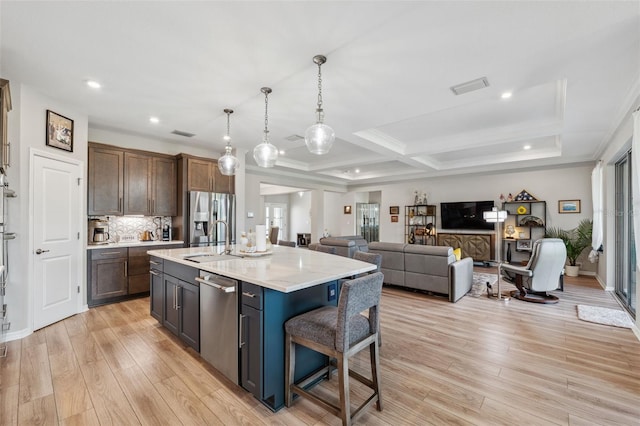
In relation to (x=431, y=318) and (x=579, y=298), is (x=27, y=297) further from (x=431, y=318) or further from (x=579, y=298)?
(x=579, y=298)

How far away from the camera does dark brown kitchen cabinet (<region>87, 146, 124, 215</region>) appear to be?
13.8 feet

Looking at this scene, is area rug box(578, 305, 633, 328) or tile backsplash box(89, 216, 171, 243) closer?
area rug box(578, 305, 633, 328)

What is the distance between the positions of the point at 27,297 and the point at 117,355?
149 centimetres

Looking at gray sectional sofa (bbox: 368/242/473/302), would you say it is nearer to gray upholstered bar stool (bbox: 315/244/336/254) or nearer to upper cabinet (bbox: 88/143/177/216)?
gray upholstered bar stool (bbox: 315/244/336/254)

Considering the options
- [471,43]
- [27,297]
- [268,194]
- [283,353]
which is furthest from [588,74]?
[268,194]

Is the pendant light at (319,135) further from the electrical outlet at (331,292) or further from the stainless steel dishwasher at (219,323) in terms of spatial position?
the stainless steel dishwasher at (219,323)

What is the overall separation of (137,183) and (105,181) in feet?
1.43

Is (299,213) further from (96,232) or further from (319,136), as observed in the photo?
(319,136)

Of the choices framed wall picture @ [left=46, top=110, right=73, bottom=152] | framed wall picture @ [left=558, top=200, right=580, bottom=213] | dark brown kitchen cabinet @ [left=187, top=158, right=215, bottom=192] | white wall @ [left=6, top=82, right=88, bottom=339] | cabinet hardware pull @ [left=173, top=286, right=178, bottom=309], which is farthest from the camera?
framed wall picture @ [left=558, top=200, right=580, bottom=213]

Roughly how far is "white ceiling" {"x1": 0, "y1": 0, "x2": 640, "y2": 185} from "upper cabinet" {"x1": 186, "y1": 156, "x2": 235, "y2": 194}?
0.94 metres

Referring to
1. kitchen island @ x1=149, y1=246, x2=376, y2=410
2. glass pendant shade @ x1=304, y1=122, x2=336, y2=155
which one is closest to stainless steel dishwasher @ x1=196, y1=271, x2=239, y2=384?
kitchen island @ x1=149, y1=246, x2=376, y2=410

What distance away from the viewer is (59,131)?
11.6ft

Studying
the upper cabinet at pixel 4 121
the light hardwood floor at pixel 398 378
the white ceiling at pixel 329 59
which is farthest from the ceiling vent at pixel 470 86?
the upper cabinet at pixel 4 121

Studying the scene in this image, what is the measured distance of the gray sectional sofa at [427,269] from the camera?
4438 mm
